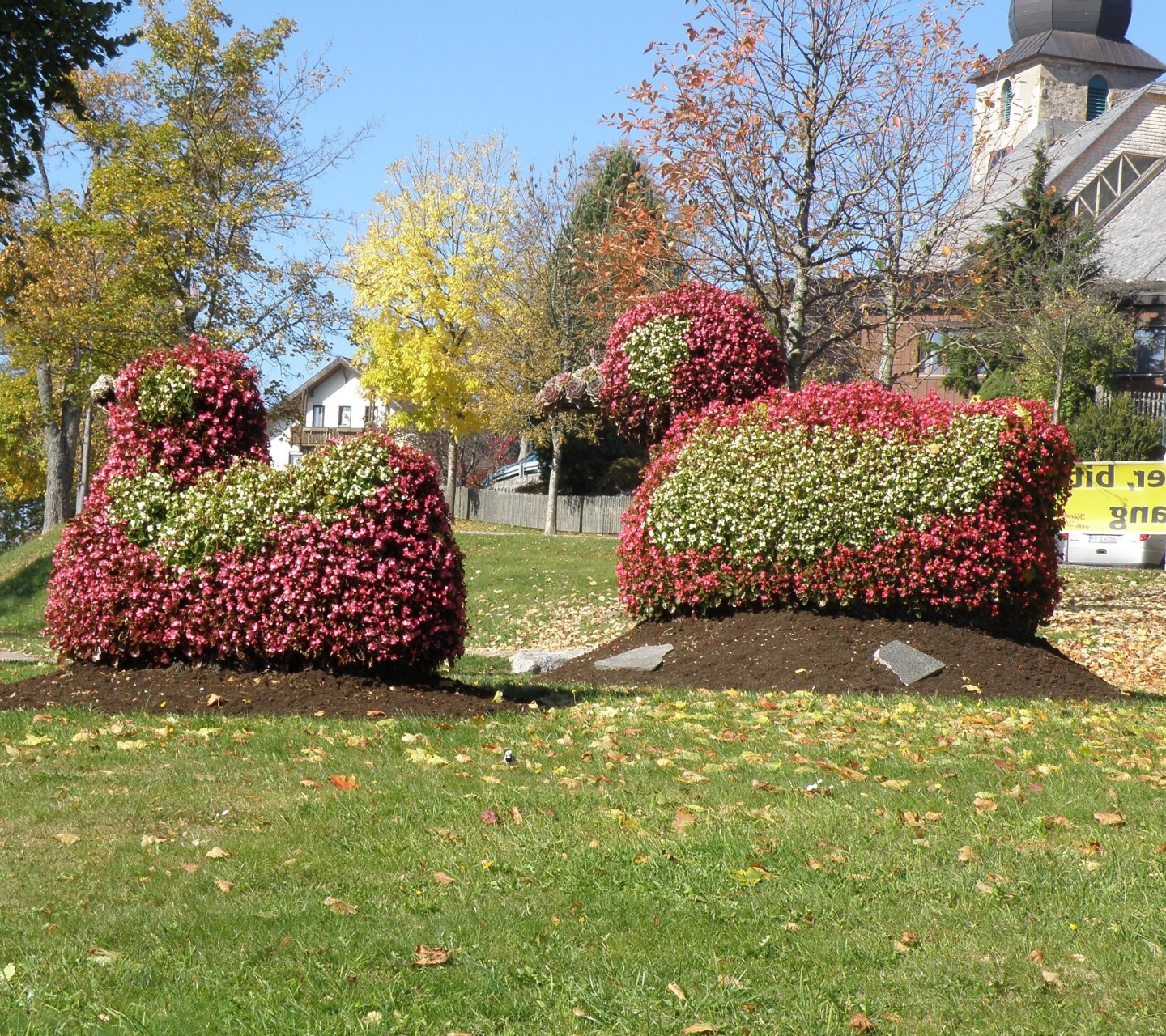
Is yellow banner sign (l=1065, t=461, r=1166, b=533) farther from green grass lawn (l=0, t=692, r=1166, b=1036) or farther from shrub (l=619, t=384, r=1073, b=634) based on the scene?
green grass lawn (l=0, t=692, r=1166, b=1036)

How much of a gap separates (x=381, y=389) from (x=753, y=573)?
26.5 metres

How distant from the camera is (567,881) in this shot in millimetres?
4629

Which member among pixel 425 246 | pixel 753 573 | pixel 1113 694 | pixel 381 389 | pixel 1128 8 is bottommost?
pixel 1113 694

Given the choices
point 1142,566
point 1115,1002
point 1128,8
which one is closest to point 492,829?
point 1115,1002

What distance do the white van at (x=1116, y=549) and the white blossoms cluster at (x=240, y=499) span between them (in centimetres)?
1794

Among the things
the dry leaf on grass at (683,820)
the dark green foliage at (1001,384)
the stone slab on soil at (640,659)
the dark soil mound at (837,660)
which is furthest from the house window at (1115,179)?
the dry leaf on grass at (683,820)

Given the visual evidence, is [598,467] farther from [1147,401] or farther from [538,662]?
[538,662]

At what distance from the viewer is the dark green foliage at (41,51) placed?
1225 cm

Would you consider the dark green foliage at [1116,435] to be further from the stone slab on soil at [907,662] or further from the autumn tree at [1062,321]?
the stone slab on soil at [907,662]

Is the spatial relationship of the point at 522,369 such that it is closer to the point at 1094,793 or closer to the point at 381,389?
the point at 381,389

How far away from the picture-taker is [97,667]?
8.18 meters

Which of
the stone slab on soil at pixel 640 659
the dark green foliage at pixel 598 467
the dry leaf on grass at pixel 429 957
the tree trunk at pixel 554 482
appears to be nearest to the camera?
the dry leaf on grass at pixel 429 957

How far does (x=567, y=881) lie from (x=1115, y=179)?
166 feet

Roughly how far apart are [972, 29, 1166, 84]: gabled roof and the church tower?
0.04m
